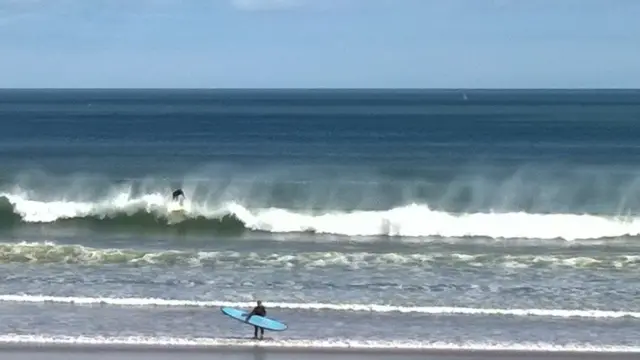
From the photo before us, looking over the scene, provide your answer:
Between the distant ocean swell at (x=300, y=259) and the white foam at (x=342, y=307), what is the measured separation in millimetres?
4778

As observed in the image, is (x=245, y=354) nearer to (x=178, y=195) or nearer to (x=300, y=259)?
(x=300, y=259)

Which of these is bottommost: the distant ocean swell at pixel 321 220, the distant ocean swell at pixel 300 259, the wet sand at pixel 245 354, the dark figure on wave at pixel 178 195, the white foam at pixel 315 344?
the wet sand at pixel 245 354

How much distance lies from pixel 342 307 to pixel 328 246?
9976mm

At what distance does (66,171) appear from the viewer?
184ft

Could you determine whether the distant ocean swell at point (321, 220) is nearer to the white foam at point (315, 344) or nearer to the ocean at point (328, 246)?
the ocean at point (328, 246)

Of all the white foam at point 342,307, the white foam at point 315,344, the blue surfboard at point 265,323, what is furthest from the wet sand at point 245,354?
the white foam at point 342,307

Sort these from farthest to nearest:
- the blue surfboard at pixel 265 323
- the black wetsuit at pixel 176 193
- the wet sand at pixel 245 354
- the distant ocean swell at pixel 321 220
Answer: the black wetsuit at pixel 176 193 → the distant ocean swell at pixel 321 220 → the blue surfboard at pixel 265 323 → the wet sand at pixel 245 354

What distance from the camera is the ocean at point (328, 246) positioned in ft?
68.4

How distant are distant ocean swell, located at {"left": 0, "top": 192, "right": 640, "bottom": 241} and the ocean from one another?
0.10m

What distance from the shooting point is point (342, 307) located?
22.3m

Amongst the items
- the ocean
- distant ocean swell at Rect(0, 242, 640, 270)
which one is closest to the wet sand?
the ocean

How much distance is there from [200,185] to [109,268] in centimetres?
Answer: 2021

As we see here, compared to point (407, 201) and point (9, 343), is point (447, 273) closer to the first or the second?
point (9, 343)

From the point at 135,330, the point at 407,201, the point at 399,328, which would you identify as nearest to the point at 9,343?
the point at 135,330
